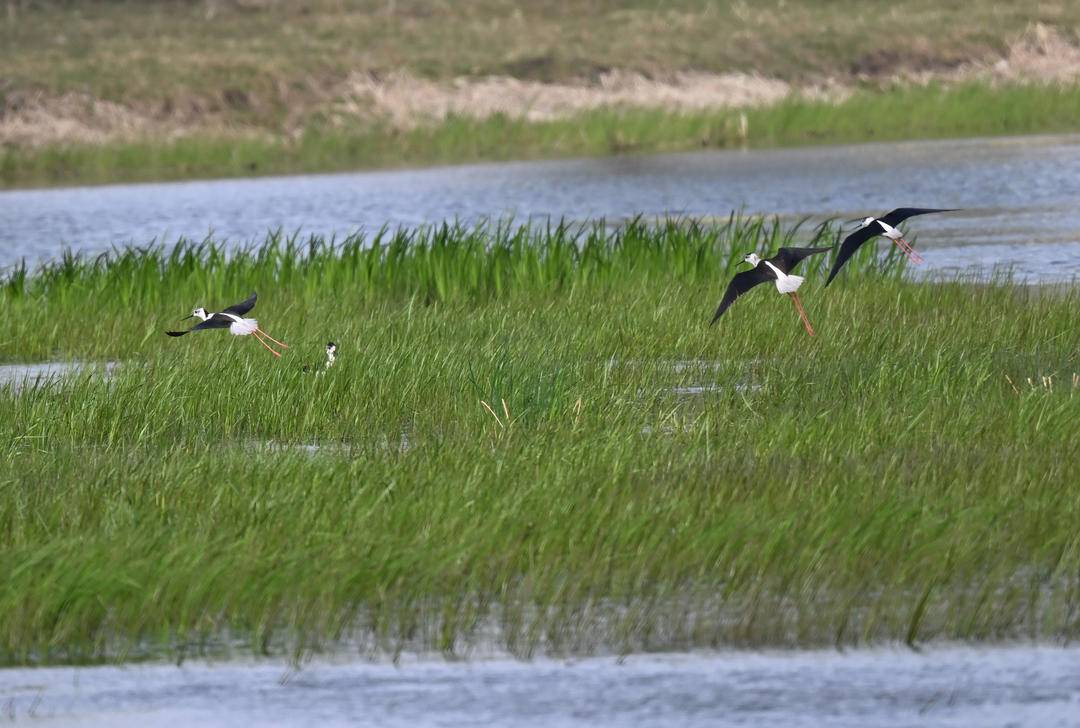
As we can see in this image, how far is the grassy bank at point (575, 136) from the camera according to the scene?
→ 42469 millimetres

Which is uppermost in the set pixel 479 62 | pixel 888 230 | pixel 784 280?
pixel 479 62

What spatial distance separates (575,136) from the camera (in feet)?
143

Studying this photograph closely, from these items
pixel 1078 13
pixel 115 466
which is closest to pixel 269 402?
pixel 115 466

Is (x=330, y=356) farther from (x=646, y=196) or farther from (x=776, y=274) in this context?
(x=646, y=196)

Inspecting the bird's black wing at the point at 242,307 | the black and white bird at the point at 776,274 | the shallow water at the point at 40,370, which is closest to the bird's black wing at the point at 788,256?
the black and white bird at the point at 776,274

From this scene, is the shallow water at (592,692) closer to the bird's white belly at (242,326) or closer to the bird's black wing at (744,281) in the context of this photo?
the bird's black wing at (744,281)

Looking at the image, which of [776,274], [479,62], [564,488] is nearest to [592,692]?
[564,488]

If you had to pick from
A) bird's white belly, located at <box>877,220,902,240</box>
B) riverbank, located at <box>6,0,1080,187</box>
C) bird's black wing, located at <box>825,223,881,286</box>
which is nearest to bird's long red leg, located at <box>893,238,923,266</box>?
bird's white belly, located at <box>877,220,902,240</box>

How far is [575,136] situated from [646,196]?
1182cm

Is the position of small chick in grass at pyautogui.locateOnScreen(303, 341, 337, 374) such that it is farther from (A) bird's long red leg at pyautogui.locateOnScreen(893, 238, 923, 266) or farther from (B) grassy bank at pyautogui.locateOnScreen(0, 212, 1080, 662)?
(A) bird's long red leg at pyautogui.locateOnScreen(893, 238, 923, 266)

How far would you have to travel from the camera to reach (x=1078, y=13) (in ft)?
193

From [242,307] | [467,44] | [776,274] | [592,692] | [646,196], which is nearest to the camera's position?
[592,692]

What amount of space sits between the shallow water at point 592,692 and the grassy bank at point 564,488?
0.22 m

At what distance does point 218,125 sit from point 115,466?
38665mm
